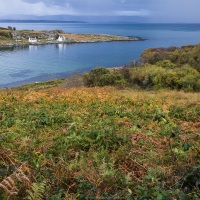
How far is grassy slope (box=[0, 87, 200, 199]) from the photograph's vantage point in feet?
12.3

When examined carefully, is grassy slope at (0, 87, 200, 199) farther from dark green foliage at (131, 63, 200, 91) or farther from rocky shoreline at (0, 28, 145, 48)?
rocky shoreline at (0, 28, 145, 48)

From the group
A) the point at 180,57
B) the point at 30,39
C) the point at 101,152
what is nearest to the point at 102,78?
the point at 180,57

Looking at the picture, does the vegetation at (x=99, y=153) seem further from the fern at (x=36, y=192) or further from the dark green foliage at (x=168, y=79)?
the dark green foliage at (x=168, y=79)

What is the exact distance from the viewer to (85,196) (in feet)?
11.5

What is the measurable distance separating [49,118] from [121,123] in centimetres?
233

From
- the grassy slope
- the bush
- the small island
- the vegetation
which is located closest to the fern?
the vegetation

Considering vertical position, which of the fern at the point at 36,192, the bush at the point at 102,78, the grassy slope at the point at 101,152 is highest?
the fern at the point at 36,192

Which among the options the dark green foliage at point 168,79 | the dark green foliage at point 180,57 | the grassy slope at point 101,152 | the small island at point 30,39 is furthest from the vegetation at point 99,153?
the small island at point 30,39

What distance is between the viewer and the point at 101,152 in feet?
17.8

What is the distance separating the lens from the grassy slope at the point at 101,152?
3736 mm

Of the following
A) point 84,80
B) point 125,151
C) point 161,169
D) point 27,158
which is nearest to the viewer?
point 161,169

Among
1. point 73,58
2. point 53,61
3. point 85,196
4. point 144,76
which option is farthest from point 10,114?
point 73,58

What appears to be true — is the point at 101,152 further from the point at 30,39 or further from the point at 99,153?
the point at 30,39

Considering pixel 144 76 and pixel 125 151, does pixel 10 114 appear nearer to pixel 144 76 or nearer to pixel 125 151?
pixel 125 151
